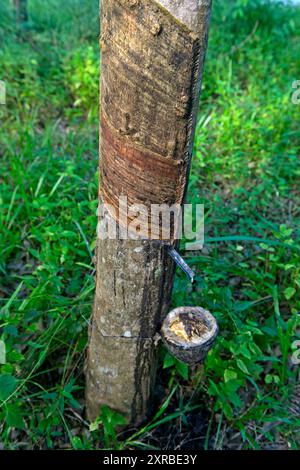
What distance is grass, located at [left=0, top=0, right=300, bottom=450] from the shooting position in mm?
2031

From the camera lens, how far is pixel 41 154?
3.10 meters

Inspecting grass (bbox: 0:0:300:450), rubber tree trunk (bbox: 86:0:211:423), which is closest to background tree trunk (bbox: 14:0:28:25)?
grass (bbox: 0:0:300:450)

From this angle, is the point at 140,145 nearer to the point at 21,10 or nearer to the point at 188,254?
the point at 188,254

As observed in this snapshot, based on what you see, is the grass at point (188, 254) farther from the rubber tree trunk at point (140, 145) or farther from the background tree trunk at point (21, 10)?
the rubber tree trunk at point (140, 145)

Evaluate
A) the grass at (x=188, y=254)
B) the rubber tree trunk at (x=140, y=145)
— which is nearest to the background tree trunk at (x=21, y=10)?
the grass at (x=188, y=254)

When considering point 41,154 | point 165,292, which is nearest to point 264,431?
point 165,292

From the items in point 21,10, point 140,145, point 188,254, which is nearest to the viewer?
point 140,145

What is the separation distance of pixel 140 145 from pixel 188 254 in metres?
1.39

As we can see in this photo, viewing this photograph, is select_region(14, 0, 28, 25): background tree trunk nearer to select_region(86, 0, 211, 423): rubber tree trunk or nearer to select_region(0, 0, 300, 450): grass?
select_region(0, 0, 300, 450): grass

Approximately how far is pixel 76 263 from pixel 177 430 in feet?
3.15

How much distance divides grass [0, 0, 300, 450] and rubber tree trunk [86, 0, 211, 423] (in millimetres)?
264

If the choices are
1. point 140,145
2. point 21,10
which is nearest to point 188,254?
point 140,145

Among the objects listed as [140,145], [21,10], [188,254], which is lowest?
[188,254]

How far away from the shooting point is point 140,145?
50.6 inches
